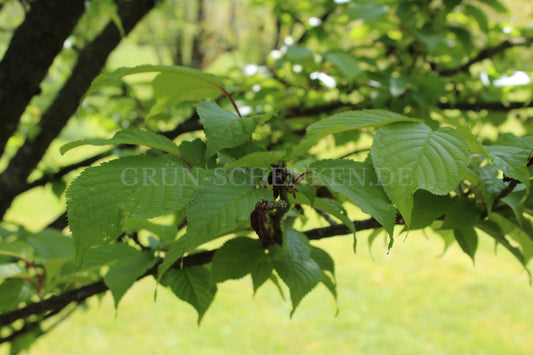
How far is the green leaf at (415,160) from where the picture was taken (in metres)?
0.34

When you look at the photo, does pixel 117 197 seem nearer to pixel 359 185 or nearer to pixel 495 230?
pixel 359 185

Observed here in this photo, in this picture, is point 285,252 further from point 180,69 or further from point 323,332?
point 323,332

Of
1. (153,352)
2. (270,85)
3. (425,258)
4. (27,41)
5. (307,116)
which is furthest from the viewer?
(425,258)

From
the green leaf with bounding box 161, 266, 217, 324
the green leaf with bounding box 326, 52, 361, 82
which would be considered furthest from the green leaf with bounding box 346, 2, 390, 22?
the green leaf with bounding box 161, 266, 217, 324

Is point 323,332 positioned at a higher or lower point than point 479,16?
lower

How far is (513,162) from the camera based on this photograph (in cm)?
40

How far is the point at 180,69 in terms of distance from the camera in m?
0.44

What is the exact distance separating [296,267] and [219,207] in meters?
0.17

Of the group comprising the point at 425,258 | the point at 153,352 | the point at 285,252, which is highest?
the point at 285,252

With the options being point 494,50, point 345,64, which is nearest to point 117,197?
point 345,64

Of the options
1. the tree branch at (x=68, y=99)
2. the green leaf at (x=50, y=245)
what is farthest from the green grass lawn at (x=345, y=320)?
the green leaf at (x=50, y=245)

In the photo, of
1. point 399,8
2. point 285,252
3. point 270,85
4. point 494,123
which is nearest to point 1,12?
point 270,85

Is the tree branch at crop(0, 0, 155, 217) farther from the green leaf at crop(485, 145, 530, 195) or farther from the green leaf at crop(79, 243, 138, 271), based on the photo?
the green leaf at crop(485, 145, 530, 195)

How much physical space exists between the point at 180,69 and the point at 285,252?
0.75 feet
